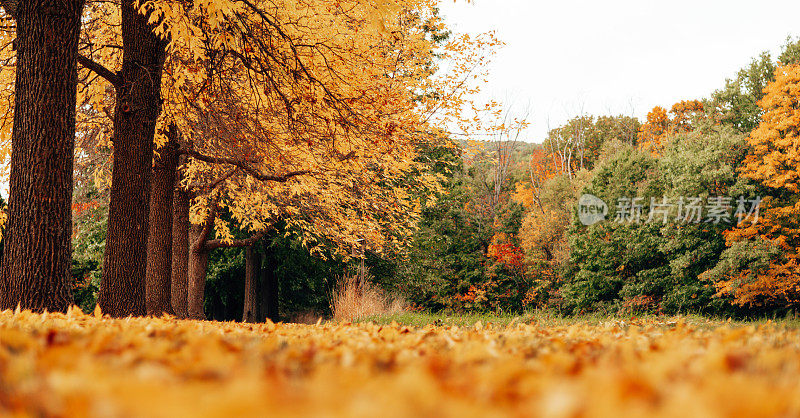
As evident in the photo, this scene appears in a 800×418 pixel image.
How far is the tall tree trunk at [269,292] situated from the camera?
61.3ft

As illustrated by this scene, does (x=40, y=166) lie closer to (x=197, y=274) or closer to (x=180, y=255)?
(x=180, y=255)

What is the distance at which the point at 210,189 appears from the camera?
11.0 meters

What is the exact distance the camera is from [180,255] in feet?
35.8

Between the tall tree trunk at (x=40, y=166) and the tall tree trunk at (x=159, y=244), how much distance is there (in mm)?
2928

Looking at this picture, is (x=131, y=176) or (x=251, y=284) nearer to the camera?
(x=131, y=176)

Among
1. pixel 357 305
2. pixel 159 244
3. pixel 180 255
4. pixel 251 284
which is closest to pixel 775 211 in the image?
pixel 357 305

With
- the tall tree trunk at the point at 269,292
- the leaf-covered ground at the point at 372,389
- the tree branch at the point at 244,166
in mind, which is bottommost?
the tall tree trunk at the point at 269,292

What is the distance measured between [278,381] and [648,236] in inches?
1018

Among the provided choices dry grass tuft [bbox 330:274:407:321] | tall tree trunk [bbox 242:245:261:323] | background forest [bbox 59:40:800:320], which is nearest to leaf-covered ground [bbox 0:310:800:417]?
dry grass tuft [bbox 330:274:407:321]

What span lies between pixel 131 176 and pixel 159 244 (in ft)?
6.78

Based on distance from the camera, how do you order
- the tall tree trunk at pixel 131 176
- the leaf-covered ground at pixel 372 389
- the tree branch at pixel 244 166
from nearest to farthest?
the leaf-covered ground at pixel 372 389, the tall tree trunk at pixel 131 176, the tree branch at pixel 244 166

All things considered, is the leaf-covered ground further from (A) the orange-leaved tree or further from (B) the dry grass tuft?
(A) the orange-leaved tree

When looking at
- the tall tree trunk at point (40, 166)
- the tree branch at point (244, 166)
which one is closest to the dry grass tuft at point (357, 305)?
the tree branch at point (244, 166)

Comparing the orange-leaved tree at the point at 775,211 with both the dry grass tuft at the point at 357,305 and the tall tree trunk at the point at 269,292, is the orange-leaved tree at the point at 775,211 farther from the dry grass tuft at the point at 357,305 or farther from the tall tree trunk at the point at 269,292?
the tall tree trunk at the point at 269,292
